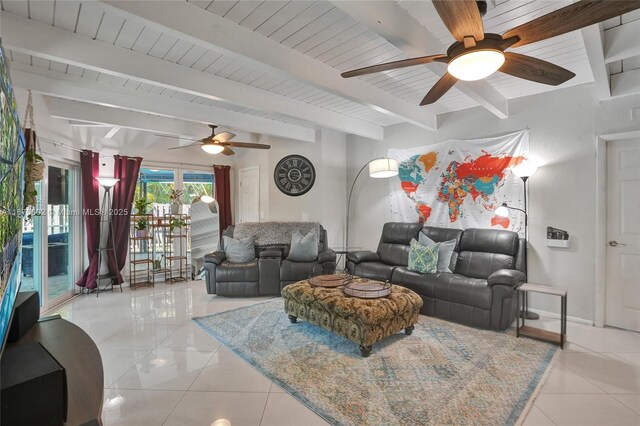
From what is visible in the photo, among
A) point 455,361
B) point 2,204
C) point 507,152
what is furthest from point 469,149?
point 2,204

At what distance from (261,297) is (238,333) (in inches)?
51.4

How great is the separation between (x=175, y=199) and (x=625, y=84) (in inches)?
250

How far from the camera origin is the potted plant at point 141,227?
17.1 ft

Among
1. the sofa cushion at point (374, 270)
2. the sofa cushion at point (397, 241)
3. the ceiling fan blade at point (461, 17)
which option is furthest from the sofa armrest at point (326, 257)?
the ceiling fan blade at point (461, 17)

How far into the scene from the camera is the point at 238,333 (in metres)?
3.18

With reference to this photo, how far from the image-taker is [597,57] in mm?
2488

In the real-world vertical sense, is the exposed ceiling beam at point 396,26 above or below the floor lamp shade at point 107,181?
above

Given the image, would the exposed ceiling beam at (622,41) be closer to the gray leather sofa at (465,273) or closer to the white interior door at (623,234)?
the white interior door at (623,234)

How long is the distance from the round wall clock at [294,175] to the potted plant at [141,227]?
7.61 feet

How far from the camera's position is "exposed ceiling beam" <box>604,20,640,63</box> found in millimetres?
2332

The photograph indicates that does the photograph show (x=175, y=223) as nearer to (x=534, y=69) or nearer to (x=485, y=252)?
(x=485, y=252)

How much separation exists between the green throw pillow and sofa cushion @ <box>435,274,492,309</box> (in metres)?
0.22

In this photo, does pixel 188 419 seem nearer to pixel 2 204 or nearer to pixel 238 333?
pixel 238 333

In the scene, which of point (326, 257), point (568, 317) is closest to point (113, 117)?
point (326, 257)
